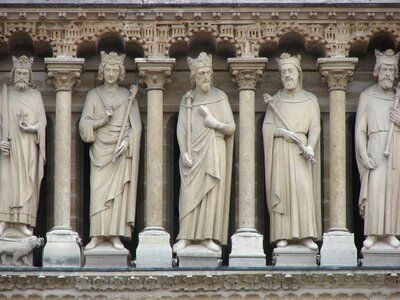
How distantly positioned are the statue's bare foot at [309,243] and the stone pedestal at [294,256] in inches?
1.7

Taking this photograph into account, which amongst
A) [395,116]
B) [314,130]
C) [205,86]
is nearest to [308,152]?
[314,130]

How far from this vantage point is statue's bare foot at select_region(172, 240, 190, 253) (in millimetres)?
39406

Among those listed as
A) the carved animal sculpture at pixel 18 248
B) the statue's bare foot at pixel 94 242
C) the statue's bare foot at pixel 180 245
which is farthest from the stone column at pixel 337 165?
the carved animal sculpture at pixel 18 248

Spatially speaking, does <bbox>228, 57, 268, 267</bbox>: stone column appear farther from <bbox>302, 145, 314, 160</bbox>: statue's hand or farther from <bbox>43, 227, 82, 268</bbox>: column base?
<bbox>43, 227, 82, 268</bbox>: column base

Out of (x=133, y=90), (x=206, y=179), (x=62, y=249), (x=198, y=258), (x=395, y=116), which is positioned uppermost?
(x=133, y=90)

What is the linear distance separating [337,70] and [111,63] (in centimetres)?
267

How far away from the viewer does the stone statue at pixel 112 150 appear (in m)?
39.6

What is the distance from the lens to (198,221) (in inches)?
1555

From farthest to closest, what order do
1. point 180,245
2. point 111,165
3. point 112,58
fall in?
point 112,58 < point 111,165 < point 180,245

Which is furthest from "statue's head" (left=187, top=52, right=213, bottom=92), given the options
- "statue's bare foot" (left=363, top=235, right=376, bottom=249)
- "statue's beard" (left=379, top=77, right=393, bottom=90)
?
"statue's bare foot" (left=363, top=235, right=376, bottom=249)

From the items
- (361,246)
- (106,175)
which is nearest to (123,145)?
(106,175)

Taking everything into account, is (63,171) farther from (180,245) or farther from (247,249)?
(247,249)

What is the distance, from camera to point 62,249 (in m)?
39.3

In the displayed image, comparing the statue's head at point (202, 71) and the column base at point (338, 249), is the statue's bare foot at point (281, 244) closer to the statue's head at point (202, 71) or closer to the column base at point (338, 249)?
the column base at point (338, 249)
